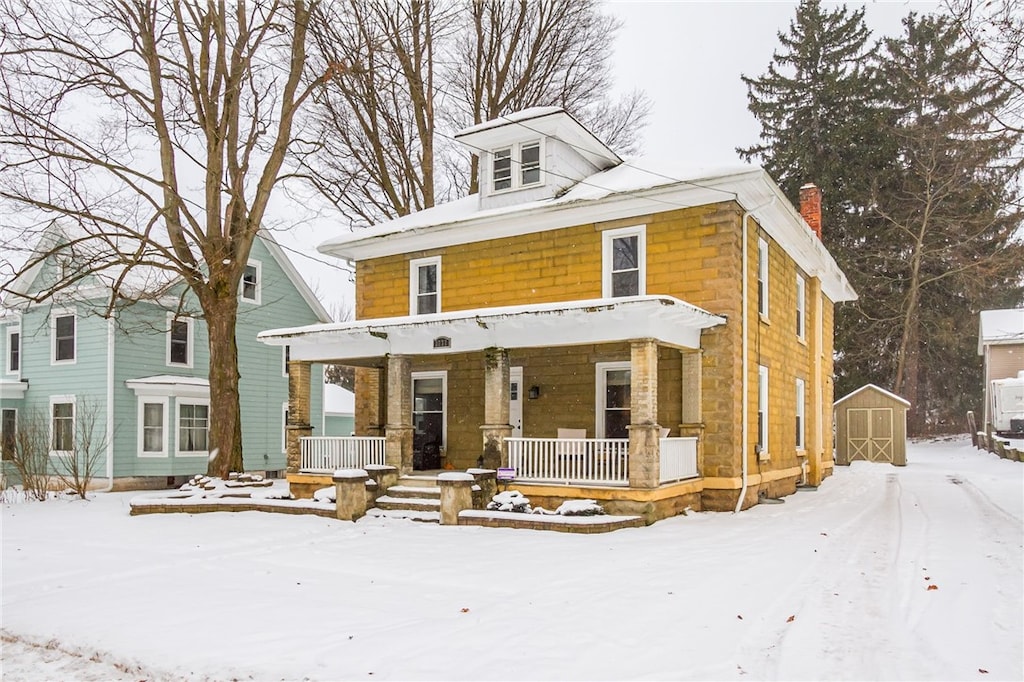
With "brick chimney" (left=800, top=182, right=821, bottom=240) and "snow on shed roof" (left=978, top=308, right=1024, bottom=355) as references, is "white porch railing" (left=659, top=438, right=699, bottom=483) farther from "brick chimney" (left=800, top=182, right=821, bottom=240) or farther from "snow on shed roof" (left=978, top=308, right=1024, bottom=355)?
"snow on shed roof" (left=978, top=308, right=1024, bottom=355)

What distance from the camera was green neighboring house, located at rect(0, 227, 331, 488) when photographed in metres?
20.9

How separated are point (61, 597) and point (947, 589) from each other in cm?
870

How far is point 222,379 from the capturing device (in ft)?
57.7

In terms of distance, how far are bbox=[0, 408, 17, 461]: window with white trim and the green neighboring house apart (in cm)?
5

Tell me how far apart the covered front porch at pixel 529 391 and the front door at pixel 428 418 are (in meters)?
0.03

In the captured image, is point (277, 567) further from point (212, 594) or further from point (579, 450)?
point (579, 450)

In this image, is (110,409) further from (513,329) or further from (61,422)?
(513,329)

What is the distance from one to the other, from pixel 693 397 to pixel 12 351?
2132 cm

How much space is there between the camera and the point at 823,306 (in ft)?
71.8


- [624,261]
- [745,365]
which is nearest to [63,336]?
[624,261]

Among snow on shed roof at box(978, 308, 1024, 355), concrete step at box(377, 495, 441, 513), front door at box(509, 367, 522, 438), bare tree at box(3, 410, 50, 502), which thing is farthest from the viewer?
snow on shed roof at box(978, 308, 1024, 355)

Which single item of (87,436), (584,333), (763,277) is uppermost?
(763,277)

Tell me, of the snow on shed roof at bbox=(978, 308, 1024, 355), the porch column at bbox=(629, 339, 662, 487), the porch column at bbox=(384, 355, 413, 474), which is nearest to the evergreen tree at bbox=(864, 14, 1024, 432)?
the snow on shed roof at bbox=(978, 308, 1024, 355)

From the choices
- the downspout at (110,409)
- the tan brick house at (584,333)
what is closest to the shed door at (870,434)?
the tan brick house at (584,333)
